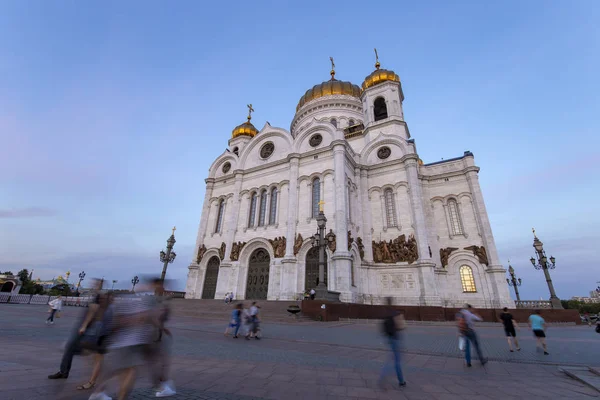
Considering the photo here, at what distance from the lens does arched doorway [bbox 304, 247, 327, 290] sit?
20.8 metres

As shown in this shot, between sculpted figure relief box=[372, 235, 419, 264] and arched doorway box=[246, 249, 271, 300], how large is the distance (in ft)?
30.8

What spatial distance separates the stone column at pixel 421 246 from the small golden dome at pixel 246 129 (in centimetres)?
2038

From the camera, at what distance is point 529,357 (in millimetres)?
6809

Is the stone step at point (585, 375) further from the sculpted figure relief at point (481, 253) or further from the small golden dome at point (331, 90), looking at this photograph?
the small golden dome at point (331, 90)

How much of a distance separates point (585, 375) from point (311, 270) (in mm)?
17036

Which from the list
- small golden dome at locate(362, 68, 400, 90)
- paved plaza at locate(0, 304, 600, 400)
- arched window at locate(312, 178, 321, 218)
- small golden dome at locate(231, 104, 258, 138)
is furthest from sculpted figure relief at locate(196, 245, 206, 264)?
small golden dome at locate(362, 68, 400, 90)

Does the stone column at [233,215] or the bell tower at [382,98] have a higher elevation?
the bell tower at [382,98]

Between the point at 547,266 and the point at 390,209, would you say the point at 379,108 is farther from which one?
the point at 547,266

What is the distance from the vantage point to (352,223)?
896 inches

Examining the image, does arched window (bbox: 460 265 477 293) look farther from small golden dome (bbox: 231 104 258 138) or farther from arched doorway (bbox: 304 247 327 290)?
small golden dome (bbox: 231 104 258 138)

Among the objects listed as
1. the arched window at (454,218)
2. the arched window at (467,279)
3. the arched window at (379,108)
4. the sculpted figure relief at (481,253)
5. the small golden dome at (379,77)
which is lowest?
the arched window at (467,279)

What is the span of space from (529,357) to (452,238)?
18.8 meters

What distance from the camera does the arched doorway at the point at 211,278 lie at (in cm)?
2514

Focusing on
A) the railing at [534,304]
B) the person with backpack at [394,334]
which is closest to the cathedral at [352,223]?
the railing at [534,304]
